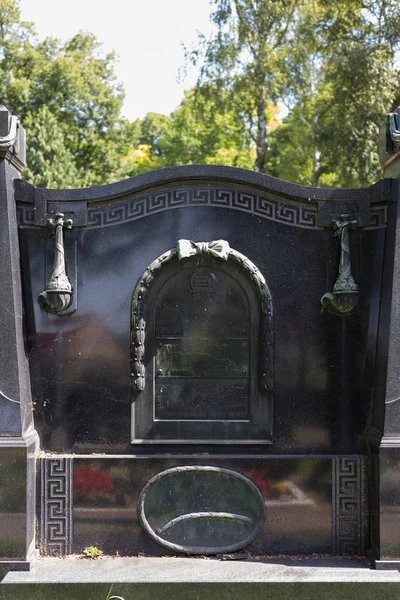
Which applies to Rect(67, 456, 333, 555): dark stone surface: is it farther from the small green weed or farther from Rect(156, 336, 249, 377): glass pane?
Rect(156, 336, 249, 377): glass pane

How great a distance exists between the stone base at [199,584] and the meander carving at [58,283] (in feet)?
6.92

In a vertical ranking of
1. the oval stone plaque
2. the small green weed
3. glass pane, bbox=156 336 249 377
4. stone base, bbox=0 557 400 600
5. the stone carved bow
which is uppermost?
the stone carved bow

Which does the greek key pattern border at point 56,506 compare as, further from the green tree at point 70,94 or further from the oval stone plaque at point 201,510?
the green tree at point 70,94

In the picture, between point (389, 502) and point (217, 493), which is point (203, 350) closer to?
point (217, 493)

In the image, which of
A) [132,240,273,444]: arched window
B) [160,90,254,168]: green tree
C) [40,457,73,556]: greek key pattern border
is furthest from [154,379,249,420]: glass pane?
[160,90,254,168]: green tree

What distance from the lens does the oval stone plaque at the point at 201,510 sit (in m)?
5.46

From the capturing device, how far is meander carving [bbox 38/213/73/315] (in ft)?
18.1

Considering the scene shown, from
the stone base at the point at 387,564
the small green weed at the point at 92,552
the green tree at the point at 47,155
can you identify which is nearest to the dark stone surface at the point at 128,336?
the small green weed at the point at 92,552

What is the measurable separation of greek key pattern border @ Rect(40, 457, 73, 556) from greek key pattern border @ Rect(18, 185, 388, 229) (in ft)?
6.78

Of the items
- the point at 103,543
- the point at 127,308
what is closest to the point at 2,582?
the point at 103,543

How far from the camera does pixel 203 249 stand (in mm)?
5594

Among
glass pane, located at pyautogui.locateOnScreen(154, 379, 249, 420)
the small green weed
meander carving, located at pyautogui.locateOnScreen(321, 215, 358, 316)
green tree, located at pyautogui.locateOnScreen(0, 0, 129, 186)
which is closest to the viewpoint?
the small green weed

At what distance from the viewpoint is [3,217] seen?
540 cm

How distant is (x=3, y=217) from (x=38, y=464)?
2.07m
